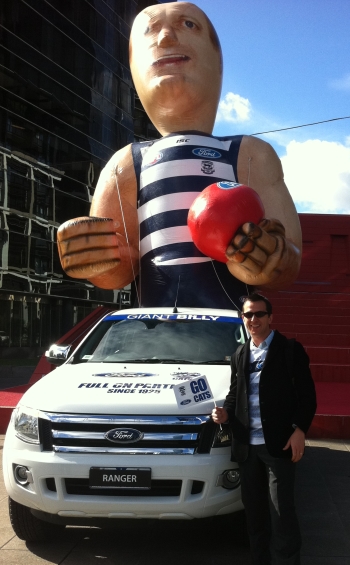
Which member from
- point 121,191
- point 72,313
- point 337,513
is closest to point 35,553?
point 337,513

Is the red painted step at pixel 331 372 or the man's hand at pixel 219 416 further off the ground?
the man's hand at pixel 219 416

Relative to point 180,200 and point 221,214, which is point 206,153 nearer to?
point 180,200

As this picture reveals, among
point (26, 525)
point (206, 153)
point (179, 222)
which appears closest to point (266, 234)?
point (179, 222)

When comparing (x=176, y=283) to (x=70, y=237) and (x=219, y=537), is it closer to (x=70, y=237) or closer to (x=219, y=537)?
(x=70, y=237)

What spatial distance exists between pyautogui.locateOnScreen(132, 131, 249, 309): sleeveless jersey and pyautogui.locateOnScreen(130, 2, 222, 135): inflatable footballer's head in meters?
0.39

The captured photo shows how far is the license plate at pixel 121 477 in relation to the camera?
11.8 feet

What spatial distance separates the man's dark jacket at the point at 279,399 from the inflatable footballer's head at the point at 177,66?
16.1 feet

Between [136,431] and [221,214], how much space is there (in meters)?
2.89

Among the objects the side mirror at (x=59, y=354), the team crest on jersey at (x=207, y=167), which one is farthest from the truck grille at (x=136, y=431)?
the team crest on jersey at (x=207, y=167)

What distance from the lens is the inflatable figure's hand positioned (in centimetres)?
622

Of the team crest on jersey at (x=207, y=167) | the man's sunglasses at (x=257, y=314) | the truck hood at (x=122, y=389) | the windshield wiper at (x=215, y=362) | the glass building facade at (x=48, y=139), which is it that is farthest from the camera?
the glass building facade at (x=48, y=139)

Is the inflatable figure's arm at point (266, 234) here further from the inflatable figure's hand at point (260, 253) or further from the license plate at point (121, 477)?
the license plate at point (121, 477)

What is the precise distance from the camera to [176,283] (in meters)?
6.98

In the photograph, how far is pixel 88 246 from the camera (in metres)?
7.02
